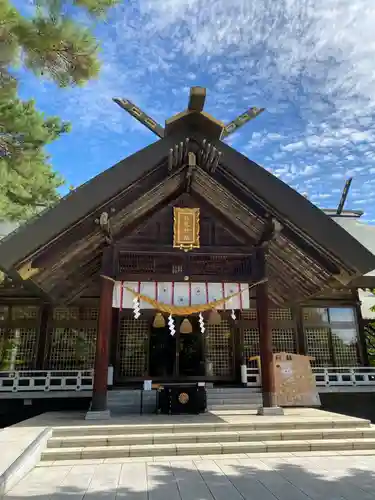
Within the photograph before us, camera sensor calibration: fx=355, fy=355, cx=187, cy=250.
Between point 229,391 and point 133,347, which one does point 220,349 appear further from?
point 133,347

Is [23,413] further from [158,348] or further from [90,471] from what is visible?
[90,471]

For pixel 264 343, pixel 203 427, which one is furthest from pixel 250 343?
pixel 203 427

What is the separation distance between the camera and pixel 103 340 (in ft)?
27.6

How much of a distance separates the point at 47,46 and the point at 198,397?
26.8ft

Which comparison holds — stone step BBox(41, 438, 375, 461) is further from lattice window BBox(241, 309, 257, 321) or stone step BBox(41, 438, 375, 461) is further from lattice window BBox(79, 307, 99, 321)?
lattice window BBox(79, 307, 99, 321)

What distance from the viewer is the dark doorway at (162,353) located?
12820 mm

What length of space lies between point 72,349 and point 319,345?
9380 millimetres

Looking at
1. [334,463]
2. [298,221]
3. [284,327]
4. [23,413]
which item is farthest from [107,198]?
[284,327]

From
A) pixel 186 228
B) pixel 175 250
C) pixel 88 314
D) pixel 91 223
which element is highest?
pixel 186 228

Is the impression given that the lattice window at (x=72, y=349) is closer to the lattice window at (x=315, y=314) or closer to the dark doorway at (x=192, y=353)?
the dark doorway at (x=192, y=353)

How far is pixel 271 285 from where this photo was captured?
12.2m

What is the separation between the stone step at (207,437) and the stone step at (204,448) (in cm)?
10

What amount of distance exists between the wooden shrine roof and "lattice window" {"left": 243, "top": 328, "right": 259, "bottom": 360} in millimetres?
4232

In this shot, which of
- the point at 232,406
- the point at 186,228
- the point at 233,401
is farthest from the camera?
the point at 233,401
